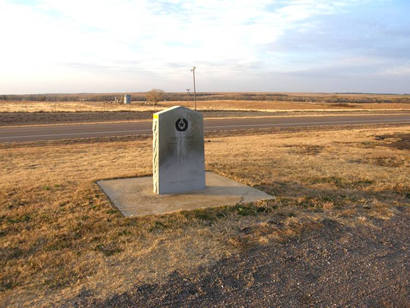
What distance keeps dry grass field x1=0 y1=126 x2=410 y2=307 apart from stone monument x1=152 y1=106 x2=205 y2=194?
108cm

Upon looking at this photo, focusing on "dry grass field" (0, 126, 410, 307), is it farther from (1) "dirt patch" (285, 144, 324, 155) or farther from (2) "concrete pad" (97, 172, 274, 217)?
(1) "dirt patch" (285, 144, 324, 155)

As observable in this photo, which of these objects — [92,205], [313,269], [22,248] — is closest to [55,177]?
[92,205]

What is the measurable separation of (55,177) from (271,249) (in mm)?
5593

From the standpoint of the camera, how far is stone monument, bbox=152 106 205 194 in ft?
20.9

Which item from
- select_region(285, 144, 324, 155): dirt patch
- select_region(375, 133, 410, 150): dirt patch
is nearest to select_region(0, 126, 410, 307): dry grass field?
select_region(285, 144, 324, 155): dirt patch

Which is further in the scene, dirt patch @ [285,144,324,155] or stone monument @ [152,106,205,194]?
dirt patch @ [285,144,324,155]

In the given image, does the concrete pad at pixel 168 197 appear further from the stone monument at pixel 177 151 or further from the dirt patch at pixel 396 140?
the dirt patch at pixel 396 140

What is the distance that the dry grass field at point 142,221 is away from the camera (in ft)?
11.8

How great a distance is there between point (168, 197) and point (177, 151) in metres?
0.80

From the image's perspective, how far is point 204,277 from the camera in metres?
3.61

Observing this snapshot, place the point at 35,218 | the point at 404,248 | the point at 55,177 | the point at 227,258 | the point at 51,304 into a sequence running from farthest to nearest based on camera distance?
the point at 55,177
the point at 35,218
the point at 404,248
the point at 227,258
the point at 51,304

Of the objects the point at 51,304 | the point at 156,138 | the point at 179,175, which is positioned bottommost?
the point at 51,304

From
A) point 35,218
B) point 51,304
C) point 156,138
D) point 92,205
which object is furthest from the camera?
point 156,138

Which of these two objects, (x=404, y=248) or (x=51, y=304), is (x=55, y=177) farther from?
(x=404, y=248)
